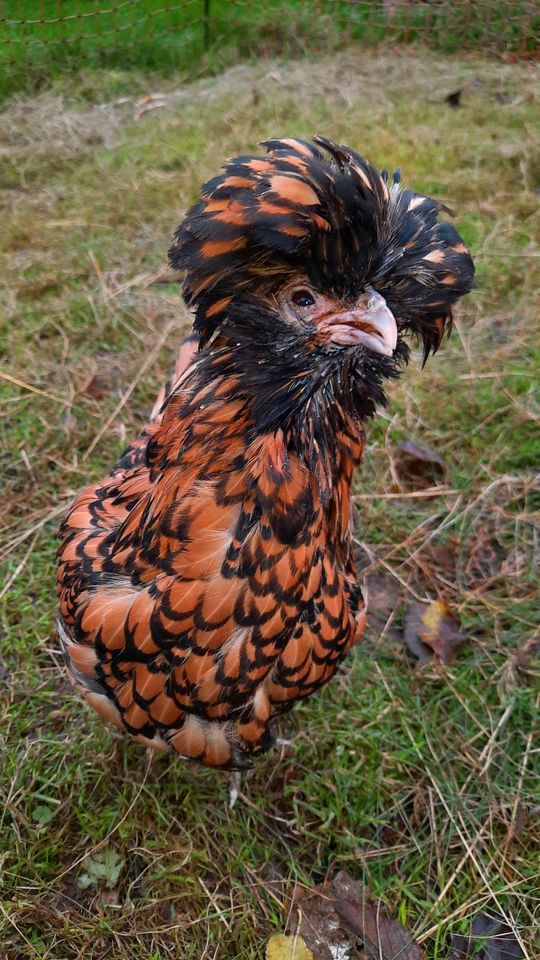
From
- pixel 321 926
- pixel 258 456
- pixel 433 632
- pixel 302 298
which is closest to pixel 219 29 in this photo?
pixel 433 632

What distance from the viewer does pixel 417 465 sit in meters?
3.39

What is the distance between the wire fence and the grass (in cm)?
130

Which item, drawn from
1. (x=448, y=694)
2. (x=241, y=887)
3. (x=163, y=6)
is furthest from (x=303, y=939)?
(x=163, y=6)

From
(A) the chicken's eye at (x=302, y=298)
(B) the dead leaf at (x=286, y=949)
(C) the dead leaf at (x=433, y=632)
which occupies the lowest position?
(B) the dead leaf at (x=286, y=949)

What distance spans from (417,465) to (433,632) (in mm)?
909

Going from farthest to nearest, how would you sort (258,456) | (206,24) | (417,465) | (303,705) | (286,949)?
(206,24), (417,465), (303,705), (286,949), (258,456)

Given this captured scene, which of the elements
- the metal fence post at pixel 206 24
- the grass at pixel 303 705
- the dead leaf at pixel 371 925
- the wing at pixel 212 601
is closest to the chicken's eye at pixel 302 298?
the wing at pixel 212 601

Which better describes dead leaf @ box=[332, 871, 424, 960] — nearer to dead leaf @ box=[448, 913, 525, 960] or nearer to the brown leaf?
the brown leaf

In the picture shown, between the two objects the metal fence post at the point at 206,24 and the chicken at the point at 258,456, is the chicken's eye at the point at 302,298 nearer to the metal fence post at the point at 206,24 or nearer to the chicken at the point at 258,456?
the chicken at the point at 258,456

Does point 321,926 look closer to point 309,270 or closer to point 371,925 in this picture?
point 371,925

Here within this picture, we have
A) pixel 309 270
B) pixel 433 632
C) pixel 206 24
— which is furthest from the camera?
pixel 206 24

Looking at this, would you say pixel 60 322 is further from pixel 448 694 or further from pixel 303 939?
pixel 303 939

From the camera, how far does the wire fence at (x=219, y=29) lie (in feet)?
18.9

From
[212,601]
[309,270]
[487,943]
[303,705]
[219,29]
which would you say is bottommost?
[487,943]
